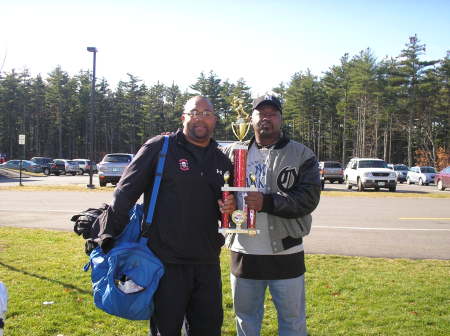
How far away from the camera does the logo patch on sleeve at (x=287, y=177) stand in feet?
10.6

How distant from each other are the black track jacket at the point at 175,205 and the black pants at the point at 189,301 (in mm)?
85

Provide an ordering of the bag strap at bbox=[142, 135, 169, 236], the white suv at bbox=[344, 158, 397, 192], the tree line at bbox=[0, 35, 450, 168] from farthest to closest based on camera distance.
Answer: the tree line at bbox=[0, 35, 450, 168] → the white suv at bbox=[344, 158, 397, 192] → the bag strap at bbox=[142, 135, 169, 236]

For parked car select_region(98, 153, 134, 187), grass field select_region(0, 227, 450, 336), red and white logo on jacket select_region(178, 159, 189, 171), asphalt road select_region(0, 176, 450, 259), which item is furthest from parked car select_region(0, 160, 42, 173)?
red and white logo on jacket select_region(178, 159, 189, 171)

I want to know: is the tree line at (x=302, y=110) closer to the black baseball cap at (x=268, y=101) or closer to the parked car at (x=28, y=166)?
the parked car at (x=28, y=166)

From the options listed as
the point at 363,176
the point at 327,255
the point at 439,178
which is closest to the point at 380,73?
the point at 439,178

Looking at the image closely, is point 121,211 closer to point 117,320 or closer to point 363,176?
point 117,320

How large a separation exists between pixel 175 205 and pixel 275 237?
0.79 metres

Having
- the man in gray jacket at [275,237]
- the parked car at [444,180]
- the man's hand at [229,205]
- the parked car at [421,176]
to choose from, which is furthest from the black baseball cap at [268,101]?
the parked car at [421,176]

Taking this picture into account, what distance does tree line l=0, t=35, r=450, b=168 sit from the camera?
56.2 m

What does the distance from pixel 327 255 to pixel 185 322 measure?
4666 millimetres

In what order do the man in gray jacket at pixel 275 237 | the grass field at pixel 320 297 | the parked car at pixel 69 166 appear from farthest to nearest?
the parked car at pixel 69 166 → the grass field at pixel 320 297 → the man in gray jacket at pixel 275 237

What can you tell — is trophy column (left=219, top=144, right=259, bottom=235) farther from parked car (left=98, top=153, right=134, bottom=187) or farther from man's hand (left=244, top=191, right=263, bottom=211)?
parked car (left=98, top=153, right=134, bottom=187)

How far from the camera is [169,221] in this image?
9.53 ft

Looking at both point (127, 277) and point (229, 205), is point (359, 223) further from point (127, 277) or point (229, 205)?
point (127, 277)
